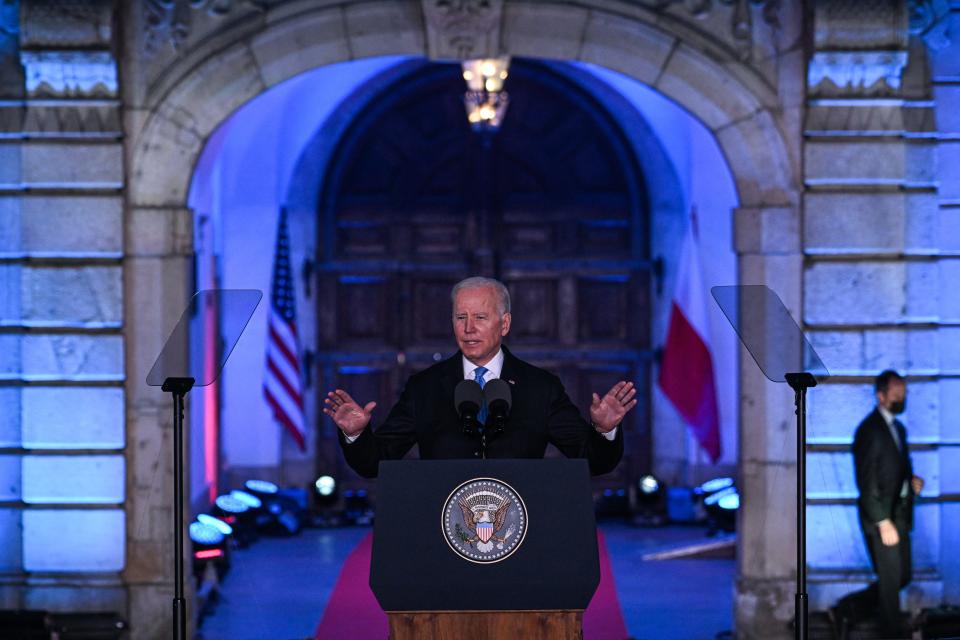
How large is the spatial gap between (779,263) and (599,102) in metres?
5.08

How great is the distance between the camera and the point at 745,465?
29.5ft

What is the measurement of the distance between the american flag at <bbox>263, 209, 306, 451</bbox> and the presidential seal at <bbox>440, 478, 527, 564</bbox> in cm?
842

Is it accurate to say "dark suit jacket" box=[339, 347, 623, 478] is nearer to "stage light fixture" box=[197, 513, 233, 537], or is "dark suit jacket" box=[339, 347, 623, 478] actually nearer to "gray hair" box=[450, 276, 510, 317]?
"gray hair" box=[450, 276, 510, 317]

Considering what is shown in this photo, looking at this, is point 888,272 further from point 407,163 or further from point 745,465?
point 407,163

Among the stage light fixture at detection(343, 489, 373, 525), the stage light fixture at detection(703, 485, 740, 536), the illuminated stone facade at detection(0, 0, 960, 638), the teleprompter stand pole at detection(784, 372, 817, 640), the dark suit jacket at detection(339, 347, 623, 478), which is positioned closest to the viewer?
the dark suit jacket at detection(339, 347, 623, 478)

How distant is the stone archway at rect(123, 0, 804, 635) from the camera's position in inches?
344

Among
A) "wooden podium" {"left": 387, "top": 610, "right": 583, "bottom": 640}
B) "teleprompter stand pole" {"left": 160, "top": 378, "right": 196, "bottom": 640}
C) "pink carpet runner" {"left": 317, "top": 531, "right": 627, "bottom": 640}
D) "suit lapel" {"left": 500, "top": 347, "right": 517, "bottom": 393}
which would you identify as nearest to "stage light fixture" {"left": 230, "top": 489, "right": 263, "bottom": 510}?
"pink carpet runner" {"left": 317, "top": 531, "right": 627, "bottom": 640}

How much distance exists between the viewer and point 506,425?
5.17 m

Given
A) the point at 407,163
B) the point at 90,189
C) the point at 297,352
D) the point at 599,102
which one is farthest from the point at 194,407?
the point at 599,102

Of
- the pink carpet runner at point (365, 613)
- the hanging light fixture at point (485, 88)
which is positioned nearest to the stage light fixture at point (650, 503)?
the pink carpet runner at point (365, 613)

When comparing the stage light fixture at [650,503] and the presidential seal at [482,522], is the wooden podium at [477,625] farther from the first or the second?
the stage light fixture at [650,503]

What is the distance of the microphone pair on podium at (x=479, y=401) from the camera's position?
470 centimetres

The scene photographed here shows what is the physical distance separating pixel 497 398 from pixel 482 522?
49 cm

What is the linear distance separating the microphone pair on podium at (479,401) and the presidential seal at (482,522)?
0.34m
